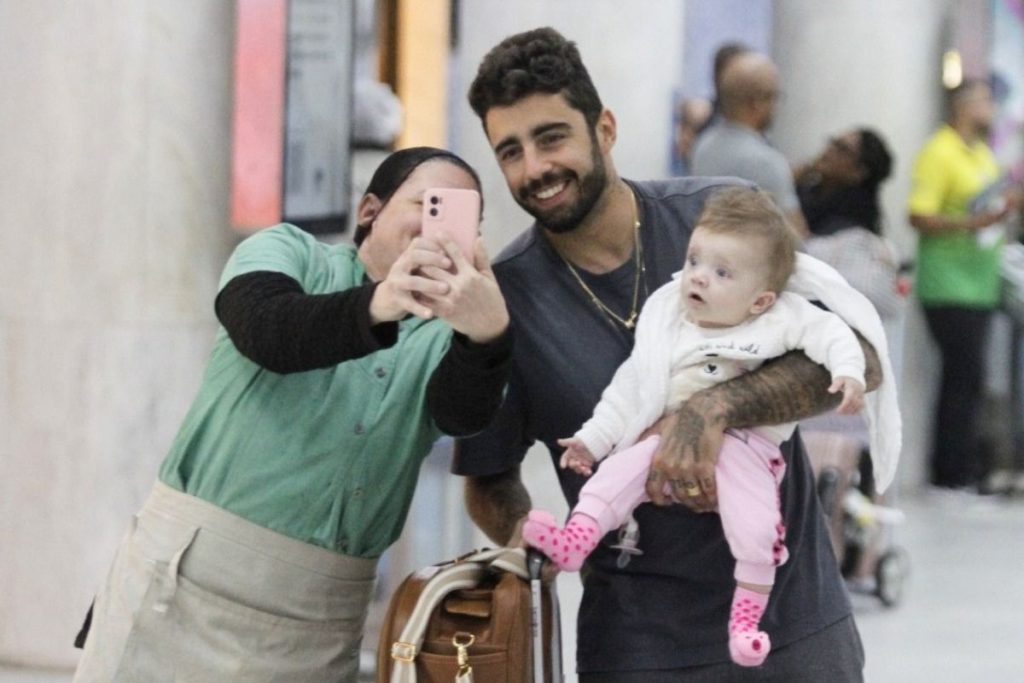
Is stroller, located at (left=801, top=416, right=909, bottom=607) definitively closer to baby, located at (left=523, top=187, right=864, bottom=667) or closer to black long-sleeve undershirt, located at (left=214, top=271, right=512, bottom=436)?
baby, located at (left=523, top=187, right=864, bottom=667)

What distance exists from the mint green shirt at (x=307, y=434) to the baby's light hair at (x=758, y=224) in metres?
0.46

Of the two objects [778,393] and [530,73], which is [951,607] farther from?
[530,73]

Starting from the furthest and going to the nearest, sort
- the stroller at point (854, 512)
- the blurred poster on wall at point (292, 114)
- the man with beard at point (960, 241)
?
the man with beard at point (960, 241) → the stroller at point (854, 512) → the blurred poster on wall at point (292, 114)

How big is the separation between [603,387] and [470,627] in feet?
1.62

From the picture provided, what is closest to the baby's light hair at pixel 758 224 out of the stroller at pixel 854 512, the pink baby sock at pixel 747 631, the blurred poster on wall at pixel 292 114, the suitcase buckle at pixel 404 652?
the pink baby sock at pixel 747 631

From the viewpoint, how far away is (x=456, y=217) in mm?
2555

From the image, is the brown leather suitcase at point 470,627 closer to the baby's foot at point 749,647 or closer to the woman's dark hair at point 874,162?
the baby's foot at point 749,647

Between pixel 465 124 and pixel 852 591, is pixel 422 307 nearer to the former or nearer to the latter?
pixel 465 124

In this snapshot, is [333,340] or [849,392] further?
[849,392]

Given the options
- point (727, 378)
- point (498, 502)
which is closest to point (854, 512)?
point (498, 502)

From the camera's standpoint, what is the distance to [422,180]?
2814mm

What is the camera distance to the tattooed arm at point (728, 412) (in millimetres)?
2820

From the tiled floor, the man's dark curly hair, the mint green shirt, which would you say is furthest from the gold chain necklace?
the tiled floor

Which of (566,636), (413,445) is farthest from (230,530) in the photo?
(566,636)
